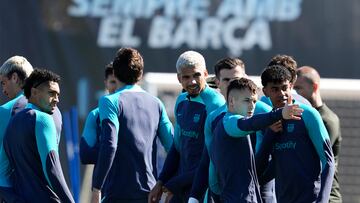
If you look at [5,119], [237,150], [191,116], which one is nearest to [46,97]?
[5,119]

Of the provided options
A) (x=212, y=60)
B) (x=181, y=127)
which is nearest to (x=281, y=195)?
(x=181, y=127)

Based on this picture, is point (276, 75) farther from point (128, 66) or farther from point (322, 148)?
point (128, 66)

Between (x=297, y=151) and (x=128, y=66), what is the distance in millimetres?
1468

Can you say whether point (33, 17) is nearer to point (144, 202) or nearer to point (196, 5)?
point (196, 5)

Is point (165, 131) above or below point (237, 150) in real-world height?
below

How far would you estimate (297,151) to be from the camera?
7.47 metres

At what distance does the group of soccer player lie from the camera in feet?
23.5

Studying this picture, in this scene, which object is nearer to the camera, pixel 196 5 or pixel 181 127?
pixel 181 127

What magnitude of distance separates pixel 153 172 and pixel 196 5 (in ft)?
24.0

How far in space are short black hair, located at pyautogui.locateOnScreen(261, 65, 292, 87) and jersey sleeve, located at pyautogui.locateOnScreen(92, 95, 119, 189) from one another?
47.1 inches

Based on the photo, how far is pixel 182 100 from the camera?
823 cm

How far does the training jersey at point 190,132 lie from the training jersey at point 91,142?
2.53 feet

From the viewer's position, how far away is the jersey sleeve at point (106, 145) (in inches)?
321

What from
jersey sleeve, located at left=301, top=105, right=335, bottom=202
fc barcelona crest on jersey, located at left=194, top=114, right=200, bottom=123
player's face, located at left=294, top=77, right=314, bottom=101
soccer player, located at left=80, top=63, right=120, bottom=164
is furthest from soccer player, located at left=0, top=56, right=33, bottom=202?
player's face, located at left=294, top=77, right=314, bottom=101
